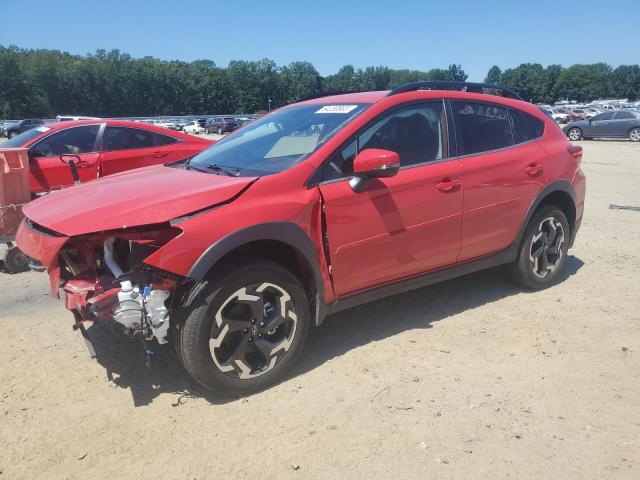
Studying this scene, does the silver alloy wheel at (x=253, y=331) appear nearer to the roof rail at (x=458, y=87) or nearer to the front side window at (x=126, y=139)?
the roof rail at (x=458, y=87)

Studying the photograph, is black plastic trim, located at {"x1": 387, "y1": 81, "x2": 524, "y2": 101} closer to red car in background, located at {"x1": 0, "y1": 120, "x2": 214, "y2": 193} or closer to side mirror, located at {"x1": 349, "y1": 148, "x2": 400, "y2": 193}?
side mirror, located at {"x1": 349, "y1": 148, "x2": 400, "y2": 193}

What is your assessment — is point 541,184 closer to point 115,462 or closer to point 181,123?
point 115,462

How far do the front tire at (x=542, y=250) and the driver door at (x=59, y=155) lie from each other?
5775mm

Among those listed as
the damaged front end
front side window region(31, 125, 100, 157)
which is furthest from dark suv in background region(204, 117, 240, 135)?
the damaged front end

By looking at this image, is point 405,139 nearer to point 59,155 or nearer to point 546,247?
point 546,247

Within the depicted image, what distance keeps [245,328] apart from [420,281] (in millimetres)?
Answer: 1457

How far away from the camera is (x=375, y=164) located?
325 cm

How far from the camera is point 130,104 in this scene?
354 ft

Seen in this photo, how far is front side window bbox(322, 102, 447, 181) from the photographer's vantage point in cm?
342

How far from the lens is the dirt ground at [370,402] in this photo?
2.58 m

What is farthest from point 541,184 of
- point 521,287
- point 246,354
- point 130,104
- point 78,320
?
point 130,104

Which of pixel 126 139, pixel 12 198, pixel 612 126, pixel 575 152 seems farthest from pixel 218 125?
pixel 575 152

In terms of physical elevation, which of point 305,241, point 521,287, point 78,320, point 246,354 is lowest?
point 521,287

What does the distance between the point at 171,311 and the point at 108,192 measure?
3.02 feet
